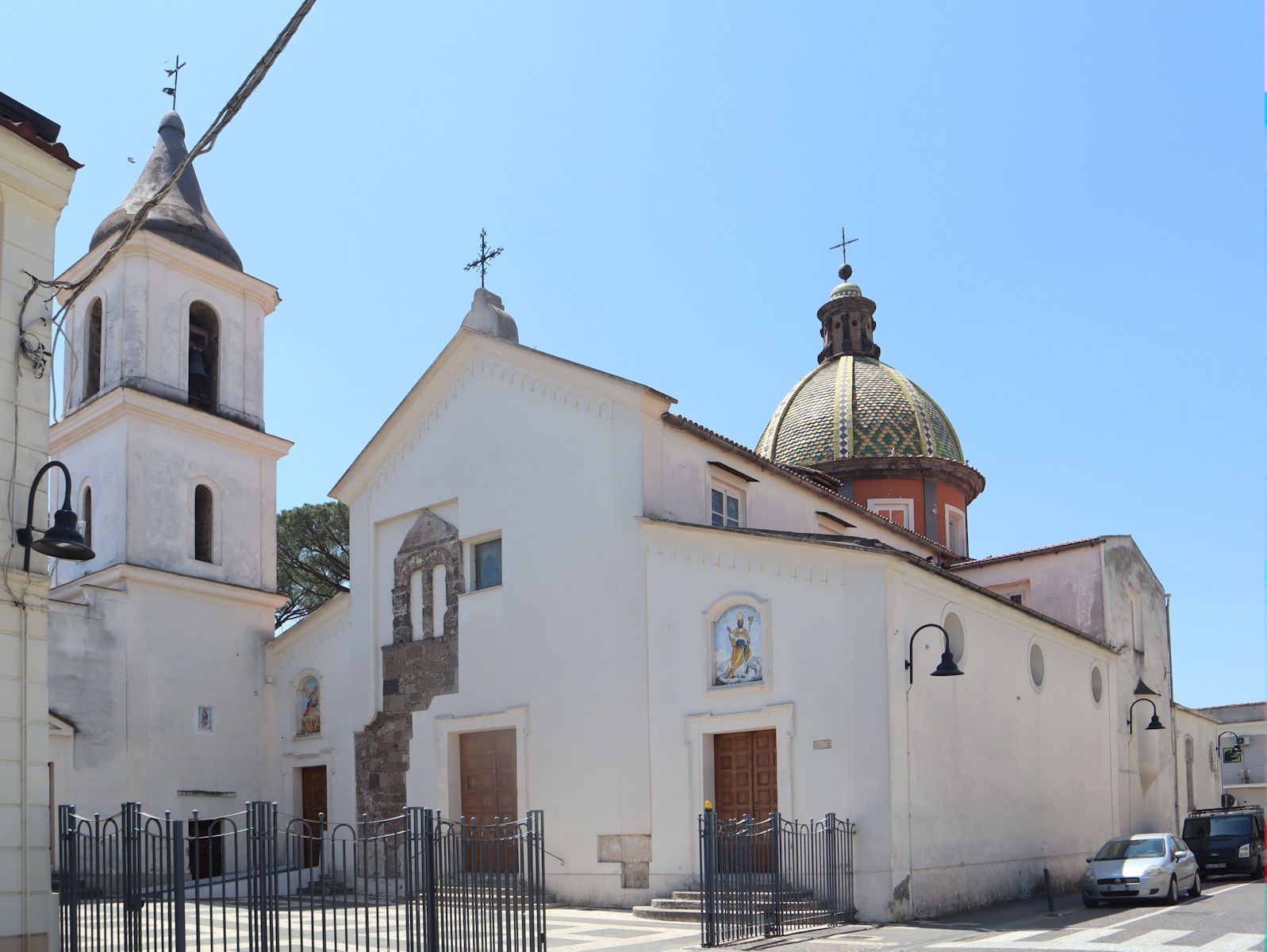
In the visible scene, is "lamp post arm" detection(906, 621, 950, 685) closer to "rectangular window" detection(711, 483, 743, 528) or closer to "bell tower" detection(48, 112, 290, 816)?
"rectangular window" detection(711, 483, 743, 528)


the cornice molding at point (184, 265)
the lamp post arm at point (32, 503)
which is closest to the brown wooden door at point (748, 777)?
the lamp post arm at point (32, 503)

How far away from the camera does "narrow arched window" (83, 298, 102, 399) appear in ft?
84.9

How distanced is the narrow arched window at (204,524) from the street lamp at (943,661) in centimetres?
1484

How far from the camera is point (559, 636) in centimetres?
2105

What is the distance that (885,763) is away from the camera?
1706 cm

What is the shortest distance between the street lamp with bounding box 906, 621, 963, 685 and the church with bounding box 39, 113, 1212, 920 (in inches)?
2.0

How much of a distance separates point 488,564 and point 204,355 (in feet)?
28.2

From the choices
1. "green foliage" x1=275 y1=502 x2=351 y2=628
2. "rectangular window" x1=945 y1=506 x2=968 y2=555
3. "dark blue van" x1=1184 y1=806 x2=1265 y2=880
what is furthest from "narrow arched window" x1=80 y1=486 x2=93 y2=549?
"dark blue van" x1=1184 y1=806 x2=1265 y2=880

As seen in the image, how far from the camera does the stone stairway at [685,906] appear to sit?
642 inches

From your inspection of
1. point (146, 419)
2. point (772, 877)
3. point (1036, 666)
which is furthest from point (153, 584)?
point (1036, 666)

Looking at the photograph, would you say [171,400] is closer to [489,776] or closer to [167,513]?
[167,513]

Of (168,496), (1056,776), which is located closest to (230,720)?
(168,496)

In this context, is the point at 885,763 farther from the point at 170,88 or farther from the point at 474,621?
the point at 170,88

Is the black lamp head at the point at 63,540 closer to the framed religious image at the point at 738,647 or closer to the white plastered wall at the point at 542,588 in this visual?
the framed religious image at the point at 738,647
